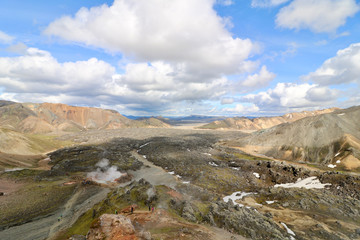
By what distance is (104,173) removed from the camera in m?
90.2

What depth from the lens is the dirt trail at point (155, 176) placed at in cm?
8193

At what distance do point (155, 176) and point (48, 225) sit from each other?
163 feet

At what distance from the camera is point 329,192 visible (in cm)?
6500

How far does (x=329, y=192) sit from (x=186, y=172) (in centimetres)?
5717

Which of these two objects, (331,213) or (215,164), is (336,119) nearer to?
(215,164)

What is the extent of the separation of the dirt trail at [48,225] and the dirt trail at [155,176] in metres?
29.5

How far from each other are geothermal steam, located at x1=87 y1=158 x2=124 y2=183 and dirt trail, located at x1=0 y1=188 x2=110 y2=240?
21.9 metres

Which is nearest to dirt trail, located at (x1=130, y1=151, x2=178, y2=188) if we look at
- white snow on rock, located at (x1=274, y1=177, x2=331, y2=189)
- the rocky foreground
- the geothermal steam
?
the rocky foreground

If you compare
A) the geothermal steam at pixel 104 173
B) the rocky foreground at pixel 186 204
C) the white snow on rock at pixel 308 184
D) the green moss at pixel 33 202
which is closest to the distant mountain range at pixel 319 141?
the rocky foreground at pixel 186 204

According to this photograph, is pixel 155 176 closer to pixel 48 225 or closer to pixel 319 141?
pixel 48 225

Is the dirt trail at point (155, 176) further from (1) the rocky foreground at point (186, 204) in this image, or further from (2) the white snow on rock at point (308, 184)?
(2) the white snow on rock at point (308, 184)

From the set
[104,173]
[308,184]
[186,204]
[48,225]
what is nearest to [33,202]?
[48,225]

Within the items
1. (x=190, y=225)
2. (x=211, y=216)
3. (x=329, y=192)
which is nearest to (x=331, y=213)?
(x=329, y=192)

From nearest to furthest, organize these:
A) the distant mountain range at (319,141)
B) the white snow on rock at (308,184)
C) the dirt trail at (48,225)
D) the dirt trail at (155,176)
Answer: the dirt trail at (48,225), the white snow on rock at (308,184), the dirt trail at (155,176), the distant mountain range at (319,141)
